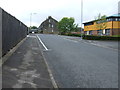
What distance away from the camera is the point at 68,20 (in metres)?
84.0

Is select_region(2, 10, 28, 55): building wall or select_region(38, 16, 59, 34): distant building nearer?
select_region(2, 10, 28, 55): building wall

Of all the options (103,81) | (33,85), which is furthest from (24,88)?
(103,81)

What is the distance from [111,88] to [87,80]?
36.2 inches

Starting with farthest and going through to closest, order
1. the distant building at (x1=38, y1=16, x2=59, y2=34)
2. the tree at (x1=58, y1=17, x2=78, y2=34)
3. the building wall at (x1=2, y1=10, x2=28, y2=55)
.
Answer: the distant building at (x1=38, y1=16, x2=59, y2=34) < the tree at (x1=58, y1=17, x2=78, y2=34) < the building wall at (x1=2, y1=10, x2=28, y2=55)

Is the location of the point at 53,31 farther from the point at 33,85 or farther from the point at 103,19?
the point at 33,85

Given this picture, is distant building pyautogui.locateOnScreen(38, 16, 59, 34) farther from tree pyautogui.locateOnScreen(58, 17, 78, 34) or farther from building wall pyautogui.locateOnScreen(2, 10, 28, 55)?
building wall pyautogui.locateOnScreen(2, 10, 28, 55)

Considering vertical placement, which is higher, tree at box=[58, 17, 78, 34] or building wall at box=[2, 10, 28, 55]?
tree at box=[58, 17, 78, 34]

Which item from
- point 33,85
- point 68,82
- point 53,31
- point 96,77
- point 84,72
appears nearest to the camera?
point 33,85

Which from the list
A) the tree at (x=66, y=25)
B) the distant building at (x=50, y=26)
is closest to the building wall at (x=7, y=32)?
the tree at (x=66, y=25)

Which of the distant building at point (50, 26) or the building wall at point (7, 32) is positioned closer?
the building wall at point (7, 32)

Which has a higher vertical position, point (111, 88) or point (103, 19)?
point (103, 19)

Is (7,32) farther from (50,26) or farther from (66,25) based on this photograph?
(50,26)

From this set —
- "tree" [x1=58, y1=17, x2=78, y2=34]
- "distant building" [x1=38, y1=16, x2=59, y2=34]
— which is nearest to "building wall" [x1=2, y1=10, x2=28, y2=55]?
"tree" [x1=58, y1=17, x2=78, y2=34]

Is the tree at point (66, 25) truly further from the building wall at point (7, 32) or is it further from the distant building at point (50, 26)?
the building wall at point (7, 32)
